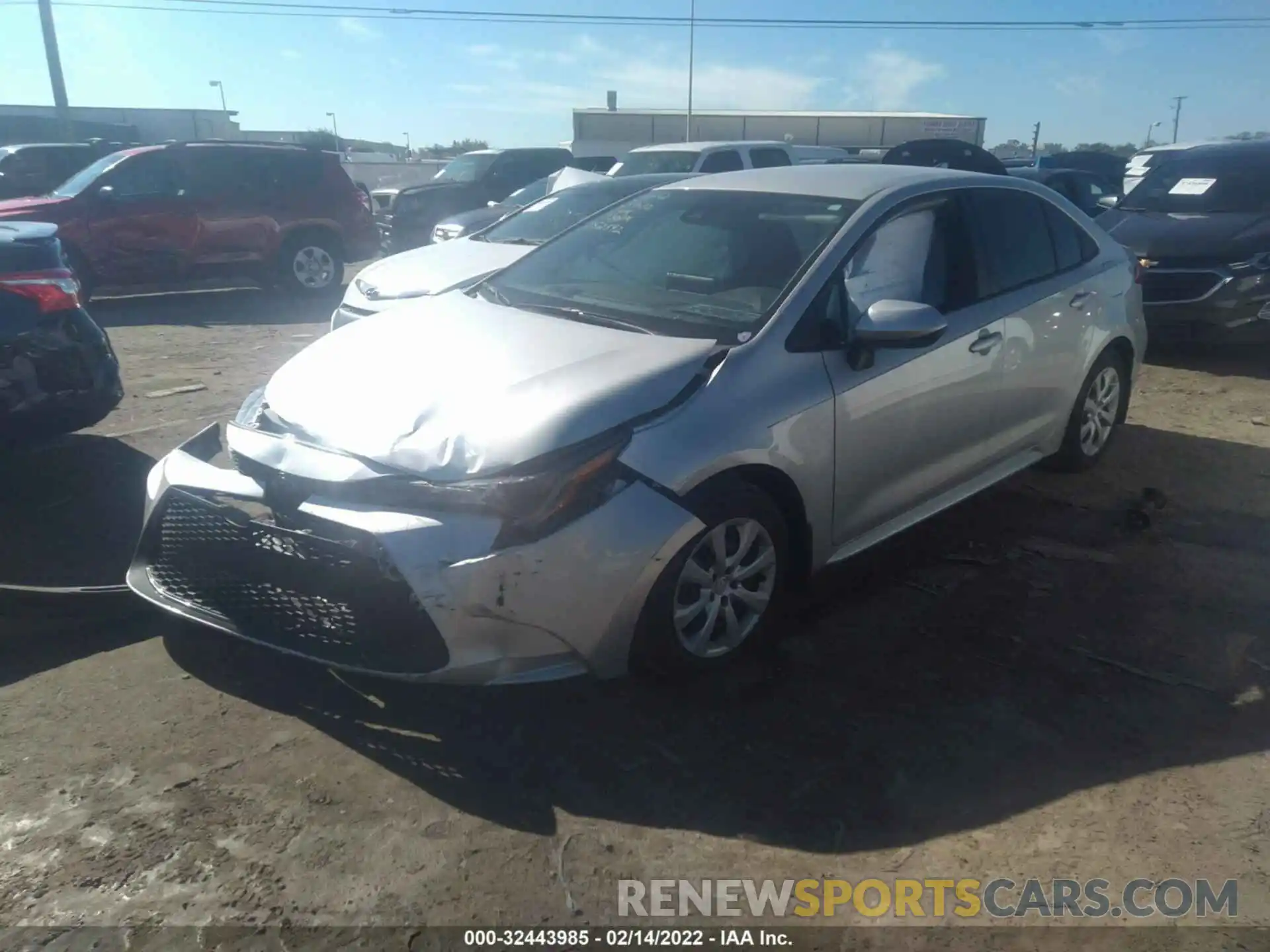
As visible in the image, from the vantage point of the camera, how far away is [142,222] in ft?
37.4

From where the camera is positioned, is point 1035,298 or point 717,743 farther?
point 1035,298

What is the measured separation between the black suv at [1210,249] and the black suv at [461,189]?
10.5 metres

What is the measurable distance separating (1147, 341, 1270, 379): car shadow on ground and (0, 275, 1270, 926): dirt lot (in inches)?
172

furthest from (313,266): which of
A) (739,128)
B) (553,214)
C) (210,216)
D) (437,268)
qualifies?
(739,128)

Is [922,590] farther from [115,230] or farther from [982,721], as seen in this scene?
[115,230]

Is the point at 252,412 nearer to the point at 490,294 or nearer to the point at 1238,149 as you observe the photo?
the point at 490,294

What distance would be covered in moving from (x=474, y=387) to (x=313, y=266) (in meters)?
10.5

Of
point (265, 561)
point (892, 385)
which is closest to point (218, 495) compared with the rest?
point (265, 561)

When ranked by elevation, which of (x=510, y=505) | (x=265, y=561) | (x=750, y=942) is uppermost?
(x=510, y=505)

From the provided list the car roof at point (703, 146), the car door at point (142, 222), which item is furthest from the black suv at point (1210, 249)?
the car door at point (142, 222)

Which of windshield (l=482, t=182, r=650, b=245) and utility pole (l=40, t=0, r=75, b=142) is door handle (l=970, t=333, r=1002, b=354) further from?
utility pole (l=40, t=0, r=75, b=142)

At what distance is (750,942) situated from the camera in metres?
2.41

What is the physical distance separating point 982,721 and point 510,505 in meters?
1.67

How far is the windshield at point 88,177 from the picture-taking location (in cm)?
1133
